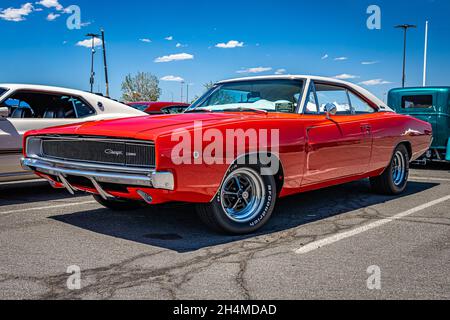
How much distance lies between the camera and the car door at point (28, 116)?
562 centimetres

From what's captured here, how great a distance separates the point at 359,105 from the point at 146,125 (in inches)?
120

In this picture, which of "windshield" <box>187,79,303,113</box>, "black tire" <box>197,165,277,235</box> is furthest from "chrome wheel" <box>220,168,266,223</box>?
"windshield" <box>187,79,303,113</box>

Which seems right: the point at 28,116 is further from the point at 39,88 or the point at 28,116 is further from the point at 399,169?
the point at 399,169

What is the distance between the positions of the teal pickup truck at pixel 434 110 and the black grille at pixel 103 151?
7640mm

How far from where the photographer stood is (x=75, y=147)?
163 inches

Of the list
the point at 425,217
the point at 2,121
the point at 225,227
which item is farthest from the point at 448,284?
the point at 2,121

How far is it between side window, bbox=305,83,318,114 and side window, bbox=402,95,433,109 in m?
6.25

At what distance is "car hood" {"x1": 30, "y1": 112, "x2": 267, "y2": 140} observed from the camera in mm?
3642

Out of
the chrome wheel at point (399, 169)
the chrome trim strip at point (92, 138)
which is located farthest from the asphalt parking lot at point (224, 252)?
the chrome trim strip at point (92, 138)

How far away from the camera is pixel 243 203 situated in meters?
4.25

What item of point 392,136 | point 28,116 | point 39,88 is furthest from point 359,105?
point 28,116

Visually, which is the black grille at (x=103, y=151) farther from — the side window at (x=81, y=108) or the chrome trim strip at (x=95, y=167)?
the side window at (x=81, y=108)

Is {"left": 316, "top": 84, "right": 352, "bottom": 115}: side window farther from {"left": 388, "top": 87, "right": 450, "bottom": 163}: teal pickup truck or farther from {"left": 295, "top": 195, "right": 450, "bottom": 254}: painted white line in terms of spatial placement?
{"left": 388, "top": 87, "right": 450, "bottom": 163}: teal pickup truck
